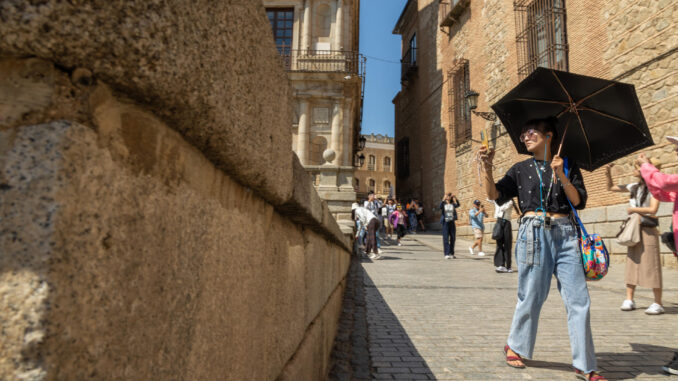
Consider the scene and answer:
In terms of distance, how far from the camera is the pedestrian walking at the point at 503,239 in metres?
8.38

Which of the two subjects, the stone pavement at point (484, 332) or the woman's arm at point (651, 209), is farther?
the woman's arm at point (651, 209)

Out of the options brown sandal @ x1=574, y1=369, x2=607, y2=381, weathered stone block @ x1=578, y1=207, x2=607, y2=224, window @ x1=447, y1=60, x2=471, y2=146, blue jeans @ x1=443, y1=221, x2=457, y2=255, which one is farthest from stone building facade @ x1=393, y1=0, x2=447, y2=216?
brown sandal @ x1=574, y1=369, x2=607, y2=381

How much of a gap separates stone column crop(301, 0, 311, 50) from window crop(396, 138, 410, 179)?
10958 millimetres

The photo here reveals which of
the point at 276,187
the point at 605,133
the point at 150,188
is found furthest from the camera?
the point at 605,133

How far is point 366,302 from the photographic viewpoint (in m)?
5.41

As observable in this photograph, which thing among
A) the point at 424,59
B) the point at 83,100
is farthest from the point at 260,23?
the point at 424,59

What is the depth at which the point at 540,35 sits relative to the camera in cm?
1398

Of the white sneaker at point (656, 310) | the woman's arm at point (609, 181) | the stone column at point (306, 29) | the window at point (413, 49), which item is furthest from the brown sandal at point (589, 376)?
the window at point (413, 49)

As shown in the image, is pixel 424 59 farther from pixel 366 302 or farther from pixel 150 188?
pixel 150 188

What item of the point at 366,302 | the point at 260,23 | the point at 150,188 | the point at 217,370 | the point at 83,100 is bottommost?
the point at 366,302

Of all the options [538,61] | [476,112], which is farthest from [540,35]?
[476,112]

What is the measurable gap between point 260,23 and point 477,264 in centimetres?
1001

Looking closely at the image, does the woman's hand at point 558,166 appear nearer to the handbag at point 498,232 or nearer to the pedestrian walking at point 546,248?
the pedestrian walking at point 546,248

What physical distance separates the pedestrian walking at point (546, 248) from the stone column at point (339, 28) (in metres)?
17.5
